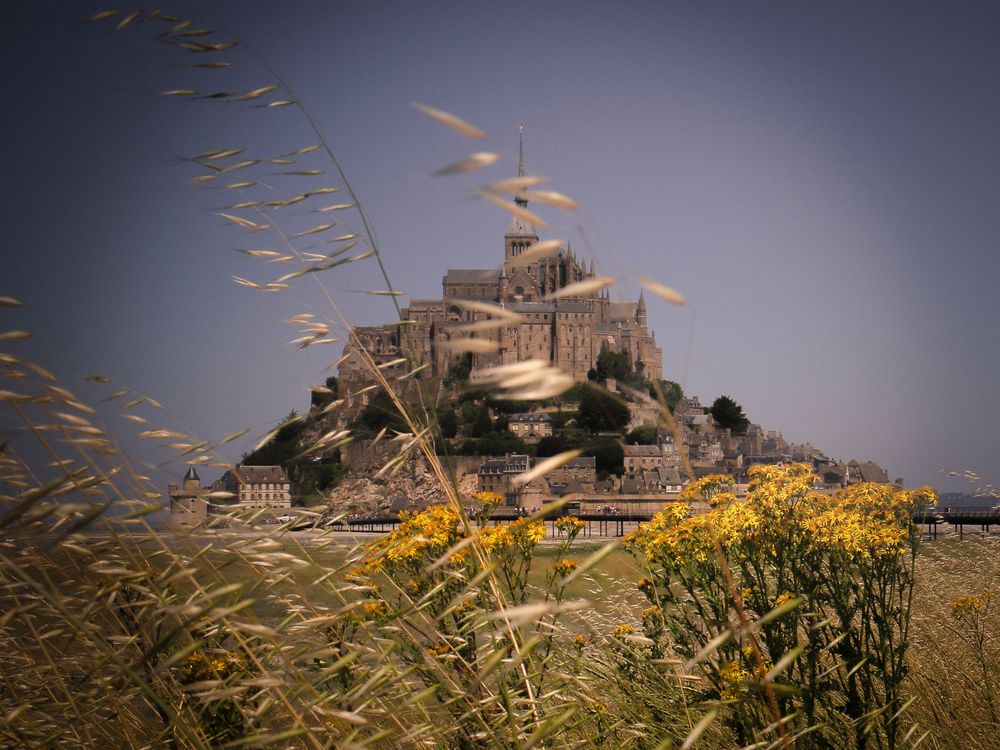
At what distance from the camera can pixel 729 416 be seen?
91375 mm

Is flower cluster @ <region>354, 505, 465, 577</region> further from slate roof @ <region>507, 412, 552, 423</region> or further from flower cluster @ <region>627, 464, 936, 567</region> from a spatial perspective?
slate roof @ <region>507, 412, 552, 423</region>

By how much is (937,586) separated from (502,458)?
64.8m

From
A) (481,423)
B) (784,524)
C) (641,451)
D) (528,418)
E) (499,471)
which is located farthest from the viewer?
(481,423)

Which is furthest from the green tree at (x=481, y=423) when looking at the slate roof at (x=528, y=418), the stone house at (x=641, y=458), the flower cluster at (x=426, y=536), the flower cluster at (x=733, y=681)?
the flower cluster at (x=733, y=681)

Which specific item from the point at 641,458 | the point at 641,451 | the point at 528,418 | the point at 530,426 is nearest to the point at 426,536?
the point at 641,458

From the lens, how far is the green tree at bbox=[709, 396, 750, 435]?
91375 mm

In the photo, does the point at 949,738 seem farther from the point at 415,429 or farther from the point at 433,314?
the point at 433,314

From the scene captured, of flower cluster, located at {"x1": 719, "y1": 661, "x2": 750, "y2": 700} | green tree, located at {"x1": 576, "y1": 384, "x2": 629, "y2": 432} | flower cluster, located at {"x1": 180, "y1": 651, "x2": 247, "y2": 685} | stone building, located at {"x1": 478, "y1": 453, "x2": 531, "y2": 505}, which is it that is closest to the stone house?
stone building, located at {"x1": 478, "y1": 453, "x2": 531, "y2": 505}

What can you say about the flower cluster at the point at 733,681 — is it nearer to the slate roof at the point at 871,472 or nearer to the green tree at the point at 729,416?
the slate roof at the point at 871,472

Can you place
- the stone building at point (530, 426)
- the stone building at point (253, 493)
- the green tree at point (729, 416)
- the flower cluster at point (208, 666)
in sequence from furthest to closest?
the green tree at point (729, 416)
the stone building at point (530, 426)
the stone building at point (253, 493)
the flower cluster at point (208, 666)

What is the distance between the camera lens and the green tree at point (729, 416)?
300 ft

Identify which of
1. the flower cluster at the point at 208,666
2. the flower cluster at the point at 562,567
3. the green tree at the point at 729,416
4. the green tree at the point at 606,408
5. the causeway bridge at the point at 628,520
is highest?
the green tree at the point at 606,408

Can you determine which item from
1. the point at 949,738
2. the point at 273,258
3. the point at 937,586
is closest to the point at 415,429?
the point at 273,258

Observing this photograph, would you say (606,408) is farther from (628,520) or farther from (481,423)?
(481,423)
